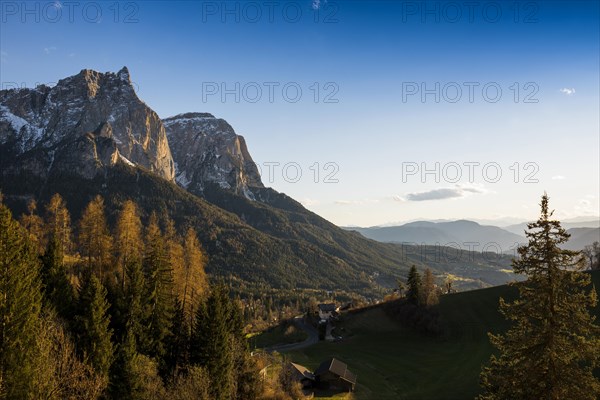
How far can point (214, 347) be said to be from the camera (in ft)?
148

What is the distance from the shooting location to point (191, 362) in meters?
46.1

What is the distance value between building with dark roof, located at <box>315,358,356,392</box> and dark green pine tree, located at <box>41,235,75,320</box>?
4524 cm

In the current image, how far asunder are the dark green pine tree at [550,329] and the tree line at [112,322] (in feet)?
89.2

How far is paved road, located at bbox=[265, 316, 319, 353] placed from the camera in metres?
106

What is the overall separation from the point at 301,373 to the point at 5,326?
53.1m

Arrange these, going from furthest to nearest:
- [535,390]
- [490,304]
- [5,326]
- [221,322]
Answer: [490,304] < [221,322] < [5,326] < [535,390]

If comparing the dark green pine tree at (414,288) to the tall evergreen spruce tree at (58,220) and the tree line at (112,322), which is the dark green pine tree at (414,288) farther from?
the tall evergreen spruce tree at (58,220)

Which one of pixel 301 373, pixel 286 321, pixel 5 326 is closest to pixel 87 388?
pixel 5 326

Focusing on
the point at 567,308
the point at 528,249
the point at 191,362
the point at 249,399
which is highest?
the point at 528,249

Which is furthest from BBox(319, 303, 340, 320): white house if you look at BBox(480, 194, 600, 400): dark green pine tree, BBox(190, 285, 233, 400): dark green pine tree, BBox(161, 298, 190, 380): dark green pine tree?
BBox(480, 194, 600, 400): dark green pine tree

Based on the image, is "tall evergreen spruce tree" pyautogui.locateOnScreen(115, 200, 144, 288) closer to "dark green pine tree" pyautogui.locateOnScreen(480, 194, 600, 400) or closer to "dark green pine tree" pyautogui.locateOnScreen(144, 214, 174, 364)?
"dark green pine tree" pyautogui.locateOnScreen(144, 214, 174, 364)

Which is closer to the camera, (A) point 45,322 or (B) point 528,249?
(B) point 528,249

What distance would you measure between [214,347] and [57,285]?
18.4 metres

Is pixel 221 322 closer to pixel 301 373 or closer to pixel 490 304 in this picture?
pixel 301 373
